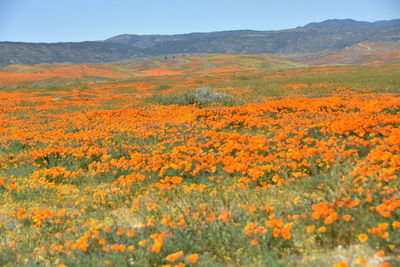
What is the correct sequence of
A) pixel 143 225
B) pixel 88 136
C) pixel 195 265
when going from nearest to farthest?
1. pixel 195 265
2. pixel 143 225
3. pixel 88 136

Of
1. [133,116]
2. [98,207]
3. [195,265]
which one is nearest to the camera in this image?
[195,265]

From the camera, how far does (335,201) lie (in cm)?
422

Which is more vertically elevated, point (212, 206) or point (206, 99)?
point (206, 99)

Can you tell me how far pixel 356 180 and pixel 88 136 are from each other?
863 centimetres

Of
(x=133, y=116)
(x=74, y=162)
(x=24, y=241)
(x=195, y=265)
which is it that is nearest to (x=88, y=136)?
(x=74, y=162)

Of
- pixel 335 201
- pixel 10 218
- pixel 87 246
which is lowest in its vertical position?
pixel 10 218

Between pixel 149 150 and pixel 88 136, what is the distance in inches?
116

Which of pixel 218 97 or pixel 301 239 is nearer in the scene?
pixel 301 239

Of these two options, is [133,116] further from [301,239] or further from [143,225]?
[301,239]

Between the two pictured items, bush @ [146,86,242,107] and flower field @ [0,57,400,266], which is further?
bush @ [146,86,242,107]

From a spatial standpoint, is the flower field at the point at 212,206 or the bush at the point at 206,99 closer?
the flower field at the point at 212,206

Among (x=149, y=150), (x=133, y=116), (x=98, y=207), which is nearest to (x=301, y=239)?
(x=98, y=207)

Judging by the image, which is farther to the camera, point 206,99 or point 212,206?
point 206,99

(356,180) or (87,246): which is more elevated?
(356,180)
